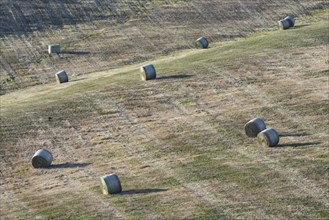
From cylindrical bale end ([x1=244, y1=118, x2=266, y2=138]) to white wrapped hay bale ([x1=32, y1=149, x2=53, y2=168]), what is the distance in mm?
8964

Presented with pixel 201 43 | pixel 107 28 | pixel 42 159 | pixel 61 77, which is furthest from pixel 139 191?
pixel 107 28

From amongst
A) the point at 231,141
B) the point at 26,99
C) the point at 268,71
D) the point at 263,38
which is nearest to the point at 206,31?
the point at 263,38

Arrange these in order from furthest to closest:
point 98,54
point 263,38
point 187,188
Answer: point 98,54
point 263,38
point 187,188

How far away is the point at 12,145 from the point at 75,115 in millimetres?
4761

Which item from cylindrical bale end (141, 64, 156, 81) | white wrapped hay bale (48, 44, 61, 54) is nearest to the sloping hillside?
white wrapped hay bale (48, 44, 61, 54)

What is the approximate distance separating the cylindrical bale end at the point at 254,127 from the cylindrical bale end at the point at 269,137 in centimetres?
87

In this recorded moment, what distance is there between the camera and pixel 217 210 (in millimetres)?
28078

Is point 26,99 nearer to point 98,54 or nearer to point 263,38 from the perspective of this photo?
point 98,54

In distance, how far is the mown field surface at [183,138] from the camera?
29.0 meters

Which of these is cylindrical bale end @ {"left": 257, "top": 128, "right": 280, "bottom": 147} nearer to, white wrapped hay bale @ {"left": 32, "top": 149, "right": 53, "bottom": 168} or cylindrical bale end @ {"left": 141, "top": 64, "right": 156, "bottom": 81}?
white wrapped hay bale @ {"left": 32, "top": 149, "right": 53, "bottom": 168}

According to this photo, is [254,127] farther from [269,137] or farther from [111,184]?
[111,184]

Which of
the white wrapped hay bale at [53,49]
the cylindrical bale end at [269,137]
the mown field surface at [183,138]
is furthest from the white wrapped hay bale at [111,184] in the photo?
the white wrapped hay bale at [53,49]

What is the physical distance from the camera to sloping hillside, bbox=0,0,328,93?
5434 centimetres

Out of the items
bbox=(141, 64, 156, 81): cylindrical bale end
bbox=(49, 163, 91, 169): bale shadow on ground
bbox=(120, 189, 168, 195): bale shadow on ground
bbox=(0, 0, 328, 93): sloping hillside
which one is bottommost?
bbox=(0, 0, 328, 93): sloping hillside
